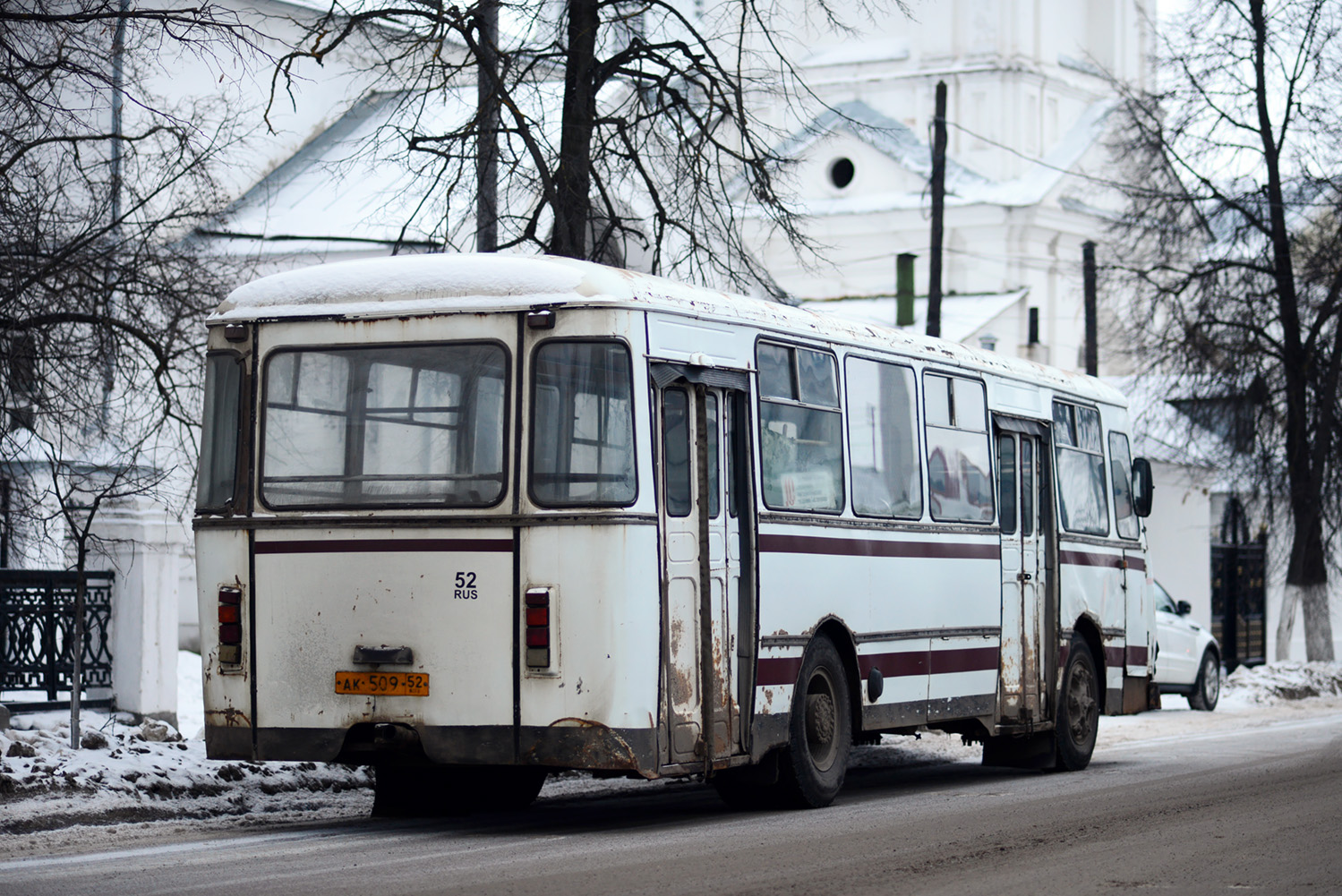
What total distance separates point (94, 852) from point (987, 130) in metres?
53.3

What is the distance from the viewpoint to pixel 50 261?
16562 mm

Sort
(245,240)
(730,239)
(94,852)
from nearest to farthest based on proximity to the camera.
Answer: (94,852)
(730,239)
(245,240)

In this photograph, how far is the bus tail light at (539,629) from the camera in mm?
9844

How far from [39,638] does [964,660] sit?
7.67 m

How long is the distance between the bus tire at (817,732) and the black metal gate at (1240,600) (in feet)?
84.4

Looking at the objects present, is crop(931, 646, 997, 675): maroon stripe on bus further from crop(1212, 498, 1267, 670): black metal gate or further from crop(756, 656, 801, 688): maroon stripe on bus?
crop(1212, 498, 1267, 670): black metal gate

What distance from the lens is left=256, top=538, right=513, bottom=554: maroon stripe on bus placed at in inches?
392

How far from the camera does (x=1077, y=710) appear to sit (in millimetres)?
15672

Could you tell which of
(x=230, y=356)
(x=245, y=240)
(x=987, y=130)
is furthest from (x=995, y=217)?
(x=230, y=356)

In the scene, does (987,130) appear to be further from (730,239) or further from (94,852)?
(94,852)

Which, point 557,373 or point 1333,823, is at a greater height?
point 557,373

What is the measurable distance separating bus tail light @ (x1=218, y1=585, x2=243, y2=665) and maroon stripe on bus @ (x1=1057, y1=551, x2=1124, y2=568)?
7.23 m

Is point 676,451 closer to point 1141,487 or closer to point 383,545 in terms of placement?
point 383,545

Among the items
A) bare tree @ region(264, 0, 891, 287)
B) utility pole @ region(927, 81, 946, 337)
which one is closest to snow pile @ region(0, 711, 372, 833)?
bare tree @ region(264, 0, 891, 287)
